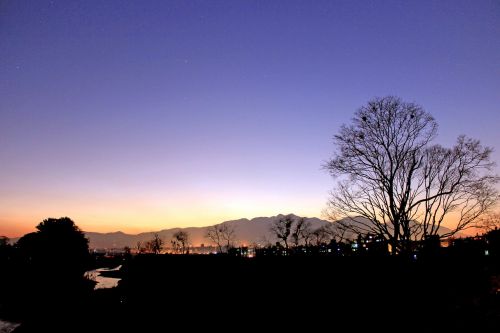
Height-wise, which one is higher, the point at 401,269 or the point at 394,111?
the point at 394,111

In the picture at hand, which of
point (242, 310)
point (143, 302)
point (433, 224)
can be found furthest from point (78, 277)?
point (433, 224)

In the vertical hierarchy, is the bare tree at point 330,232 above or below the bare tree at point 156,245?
above

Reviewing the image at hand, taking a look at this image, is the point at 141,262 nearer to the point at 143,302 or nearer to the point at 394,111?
the point at 143,302

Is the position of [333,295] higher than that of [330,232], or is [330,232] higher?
[330,232]

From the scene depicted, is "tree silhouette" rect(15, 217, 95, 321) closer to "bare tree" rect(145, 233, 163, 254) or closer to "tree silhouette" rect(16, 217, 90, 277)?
"tree silhouette" rect(16, 217, 90, 277)

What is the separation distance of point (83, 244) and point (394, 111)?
4553 cm

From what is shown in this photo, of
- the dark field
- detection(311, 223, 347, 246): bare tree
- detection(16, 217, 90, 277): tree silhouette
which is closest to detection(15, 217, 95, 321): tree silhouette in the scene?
detection(16, 217, 90, 277): tree silhouette

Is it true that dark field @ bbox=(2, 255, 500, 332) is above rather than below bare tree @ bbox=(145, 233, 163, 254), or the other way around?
above

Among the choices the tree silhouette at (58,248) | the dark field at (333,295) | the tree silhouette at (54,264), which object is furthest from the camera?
the tree silhouette at (58,248)

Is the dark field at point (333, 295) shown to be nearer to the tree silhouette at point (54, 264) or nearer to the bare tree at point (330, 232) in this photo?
the bare tree at point (330, 232)

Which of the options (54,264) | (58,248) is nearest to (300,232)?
(58,248)

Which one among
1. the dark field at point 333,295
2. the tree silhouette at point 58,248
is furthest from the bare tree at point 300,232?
the dark field at point 333,295

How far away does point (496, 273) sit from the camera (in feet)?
35.9

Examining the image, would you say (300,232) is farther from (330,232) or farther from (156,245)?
(156,245)
